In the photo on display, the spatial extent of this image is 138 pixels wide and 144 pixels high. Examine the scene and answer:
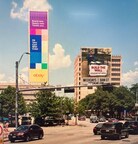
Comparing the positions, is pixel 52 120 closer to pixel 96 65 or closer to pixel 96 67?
pixel 96 67

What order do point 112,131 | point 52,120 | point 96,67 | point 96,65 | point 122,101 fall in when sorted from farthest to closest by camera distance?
point 122,101
point 96,65
point 96,67
point 52,120
point 112,131

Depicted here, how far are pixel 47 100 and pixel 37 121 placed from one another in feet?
17.8

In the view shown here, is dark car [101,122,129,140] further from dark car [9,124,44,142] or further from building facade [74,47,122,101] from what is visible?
building facade [74,47,122,101]

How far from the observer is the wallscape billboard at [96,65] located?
12456 cm

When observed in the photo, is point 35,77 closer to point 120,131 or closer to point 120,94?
point 120,131

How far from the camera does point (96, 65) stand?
436 ft

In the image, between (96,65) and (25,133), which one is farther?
(96,65)

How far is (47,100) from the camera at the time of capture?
77.6 meters

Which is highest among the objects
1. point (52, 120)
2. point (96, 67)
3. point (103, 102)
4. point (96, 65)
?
point (96, 65)

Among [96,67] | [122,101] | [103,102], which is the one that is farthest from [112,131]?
[122,101]

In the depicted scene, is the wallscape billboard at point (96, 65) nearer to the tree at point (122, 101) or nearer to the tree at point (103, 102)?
the tree at point (103, 102)

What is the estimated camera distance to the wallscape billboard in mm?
124562

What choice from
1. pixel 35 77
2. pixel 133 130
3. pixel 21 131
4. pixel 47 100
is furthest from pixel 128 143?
pixel 35 77

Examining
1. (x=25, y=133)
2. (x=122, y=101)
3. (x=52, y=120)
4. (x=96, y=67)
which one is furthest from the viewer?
(x=122, y=101)
